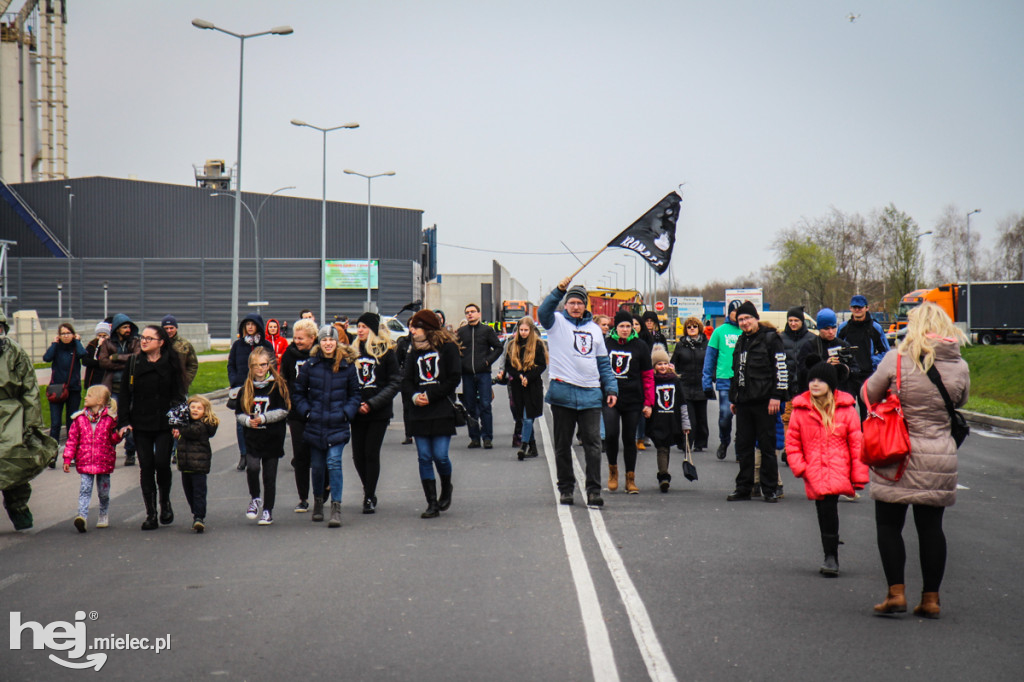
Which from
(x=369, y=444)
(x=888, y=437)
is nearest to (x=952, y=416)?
(x=888, y=437)

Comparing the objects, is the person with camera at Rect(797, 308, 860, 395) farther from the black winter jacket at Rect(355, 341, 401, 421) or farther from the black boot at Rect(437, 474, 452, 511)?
the black winter jacket at Rect(355, 341, 401, 421)

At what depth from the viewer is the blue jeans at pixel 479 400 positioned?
14.5 meters

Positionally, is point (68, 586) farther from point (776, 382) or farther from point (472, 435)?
point (472, 435)

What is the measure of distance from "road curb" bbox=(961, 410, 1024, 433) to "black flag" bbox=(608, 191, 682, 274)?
1149 cm

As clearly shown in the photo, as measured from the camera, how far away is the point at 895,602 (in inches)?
220

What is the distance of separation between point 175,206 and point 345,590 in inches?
2767

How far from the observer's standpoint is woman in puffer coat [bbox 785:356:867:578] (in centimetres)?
667

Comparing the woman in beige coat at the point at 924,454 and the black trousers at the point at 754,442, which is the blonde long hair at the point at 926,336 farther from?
the black trousers at the point at 754,442

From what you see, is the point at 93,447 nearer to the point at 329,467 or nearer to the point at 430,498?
the point at 329,467

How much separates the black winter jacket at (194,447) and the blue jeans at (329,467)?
88 cm

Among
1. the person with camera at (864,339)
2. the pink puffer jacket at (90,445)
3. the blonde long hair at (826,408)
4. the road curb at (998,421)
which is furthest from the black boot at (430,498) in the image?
the road curb at (998,421)

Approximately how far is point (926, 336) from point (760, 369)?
395 cm

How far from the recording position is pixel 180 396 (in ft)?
28.7

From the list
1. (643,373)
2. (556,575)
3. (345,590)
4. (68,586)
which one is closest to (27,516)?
(68,586)
